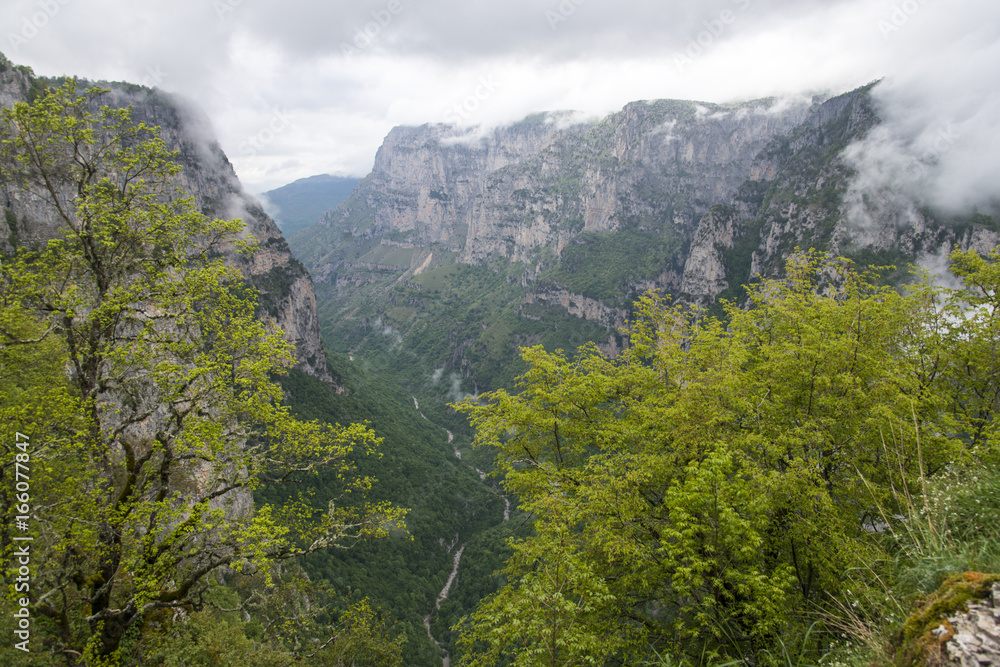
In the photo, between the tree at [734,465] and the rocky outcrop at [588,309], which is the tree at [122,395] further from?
the rocky outcrop at [588,309]

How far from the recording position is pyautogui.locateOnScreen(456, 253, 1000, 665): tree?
28.2 ft

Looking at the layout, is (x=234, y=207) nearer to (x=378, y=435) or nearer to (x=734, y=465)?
(x=378, y=435)

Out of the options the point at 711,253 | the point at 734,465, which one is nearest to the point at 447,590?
the point at 734,465

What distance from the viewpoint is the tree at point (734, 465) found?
28.2ft

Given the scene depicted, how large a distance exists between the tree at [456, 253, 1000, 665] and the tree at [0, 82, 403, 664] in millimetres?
5151

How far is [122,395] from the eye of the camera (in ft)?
40.3

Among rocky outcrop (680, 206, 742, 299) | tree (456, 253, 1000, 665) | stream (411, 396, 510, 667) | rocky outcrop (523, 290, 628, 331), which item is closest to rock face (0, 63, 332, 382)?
stream (411, 396, 510, 667)

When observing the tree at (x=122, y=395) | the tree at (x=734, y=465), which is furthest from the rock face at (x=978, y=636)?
the tree at (x=122, y=395)

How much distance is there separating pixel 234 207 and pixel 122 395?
13783 cm

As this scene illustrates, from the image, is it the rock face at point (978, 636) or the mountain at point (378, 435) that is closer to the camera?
the rock face at point (978, 636)

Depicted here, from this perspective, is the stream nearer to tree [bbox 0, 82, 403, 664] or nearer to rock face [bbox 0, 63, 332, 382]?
tree [bbox 0, 82, 403, 664]

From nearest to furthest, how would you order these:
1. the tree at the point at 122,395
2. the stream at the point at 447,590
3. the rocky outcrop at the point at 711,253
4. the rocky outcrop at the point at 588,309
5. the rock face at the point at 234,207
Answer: the tree at the point at 122,395
the stream at the point at 447,590
the rock face at the point at 234,207
the rocky outcrop at the point at 711,253
the rocky outcrop at the point at 588,309

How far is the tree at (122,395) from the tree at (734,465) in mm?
5151

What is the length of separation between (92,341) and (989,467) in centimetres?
1954
